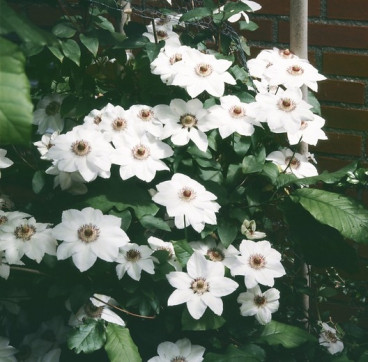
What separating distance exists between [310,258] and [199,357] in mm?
366

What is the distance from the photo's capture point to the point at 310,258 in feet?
4.83

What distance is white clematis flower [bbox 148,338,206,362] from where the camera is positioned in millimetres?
1341

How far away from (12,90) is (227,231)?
2.59 ft

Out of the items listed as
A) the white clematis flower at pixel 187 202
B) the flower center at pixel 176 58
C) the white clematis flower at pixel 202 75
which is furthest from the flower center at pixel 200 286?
the flower center at pixel 176 58

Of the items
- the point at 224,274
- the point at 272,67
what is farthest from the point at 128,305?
the point at 272,67

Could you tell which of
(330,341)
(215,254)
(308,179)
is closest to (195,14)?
(308,179)

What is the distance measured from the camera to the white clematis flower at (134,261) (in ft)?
4.20

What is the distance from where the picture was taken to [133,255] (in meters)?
1.30

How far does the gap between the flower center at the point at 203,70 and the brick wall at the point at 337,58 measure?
0.62 m

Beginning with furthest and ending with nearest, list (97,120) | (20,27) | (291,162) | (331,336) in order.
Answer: (331,336) → (291,162) → (97,120) → (20,27)

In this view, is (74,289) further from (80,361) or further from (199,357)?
(199,357)

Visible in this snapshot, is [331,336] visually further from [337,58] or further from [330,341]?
[337,58]

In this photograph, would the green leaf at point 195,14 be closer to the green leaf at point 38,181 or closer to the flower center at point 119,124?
the flower center at point 119,124

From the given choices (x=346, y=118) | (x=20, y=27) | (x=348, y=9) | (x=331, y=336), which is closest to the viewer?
(x=20, y=27)
